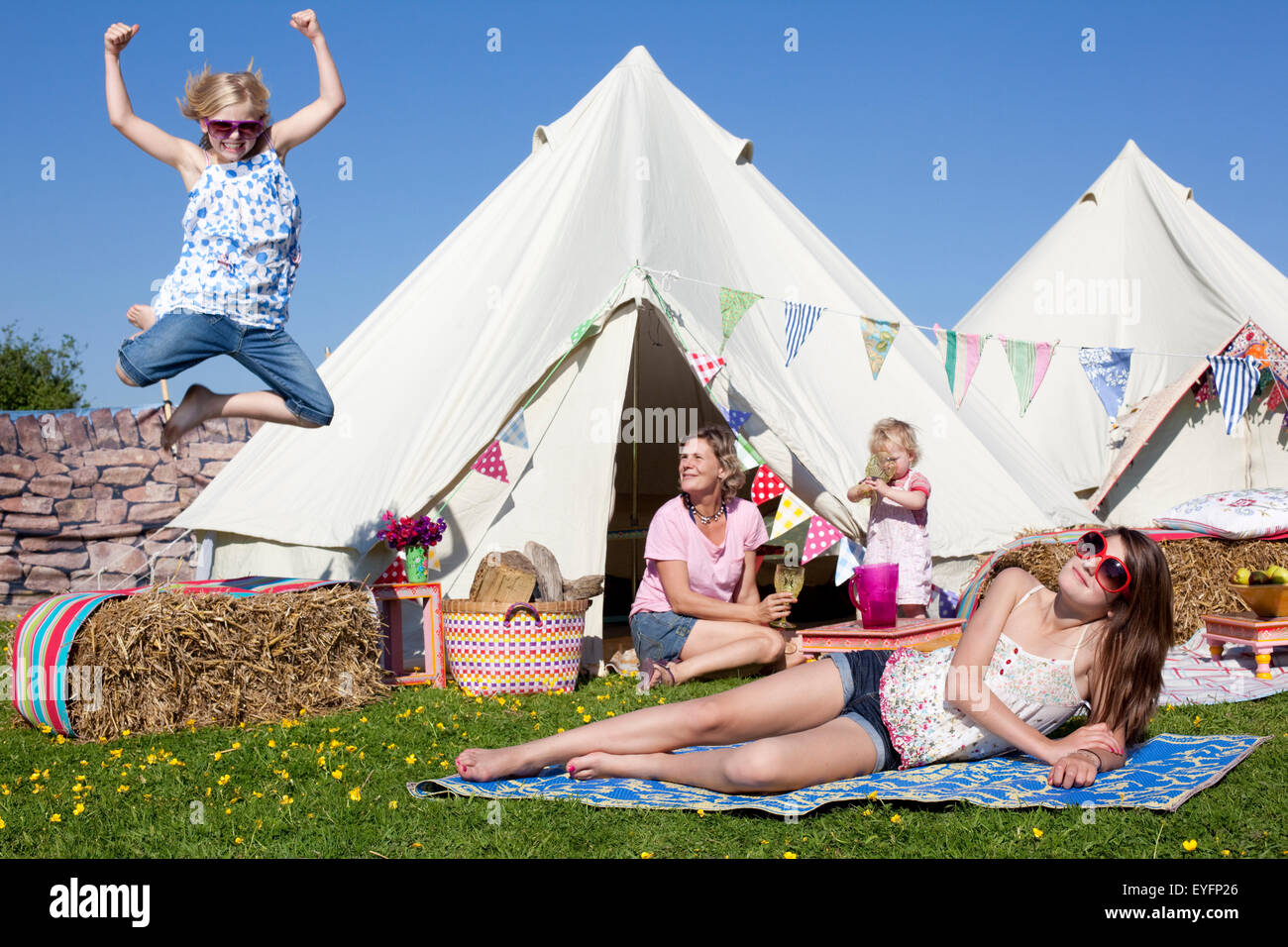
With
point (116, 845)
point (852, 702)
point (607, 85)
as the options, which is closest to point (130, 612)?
point (116, 845)

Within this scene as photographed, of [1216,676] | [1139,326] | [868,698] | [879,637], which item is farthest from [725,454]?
[1139,326]

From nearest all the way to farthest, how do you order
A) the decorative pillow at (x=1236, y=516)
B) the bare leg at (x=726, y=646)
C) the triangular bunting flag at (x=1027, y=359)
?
1. the bare leg at (x=726, y=646)
2. the decorative pillow at (x=1236, y=516)
3. the triangular bunting flag at (x=1027, y=359)

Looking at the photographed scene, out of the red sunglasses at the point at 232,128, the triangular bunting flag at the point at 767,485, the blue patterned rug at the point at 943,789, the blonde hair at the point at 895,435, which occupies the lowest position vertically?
the blue patterned rug at the point at 943,789

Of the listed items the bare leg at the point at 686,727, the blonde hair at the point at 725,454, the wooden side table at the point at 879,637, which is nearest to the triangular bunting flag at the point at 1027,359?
the blonde hair at the point at 725,454

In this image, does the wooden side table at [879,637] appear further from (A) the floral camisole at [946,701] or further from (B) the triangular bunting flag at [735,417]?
(B) the triangular bunting flag at [735,417]

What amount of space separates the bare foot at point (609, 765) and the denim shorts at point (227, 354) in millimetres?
1500

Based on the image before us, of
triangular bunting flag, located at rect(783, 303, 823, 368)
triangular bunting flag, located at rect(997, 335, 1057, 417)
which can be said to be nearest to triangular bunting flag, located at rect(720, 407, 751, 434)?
triangular bunting flag, located at rect(783, 303, 823, 368)

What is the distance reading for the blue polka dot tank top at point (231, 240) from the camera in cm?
346

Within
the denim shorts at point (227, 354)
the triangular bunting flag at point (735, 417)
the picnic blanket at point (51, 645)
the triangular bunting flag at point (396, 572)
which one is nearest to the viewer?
the denim shorts at point (227, 354)

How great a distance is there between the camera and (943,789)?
9.35ft

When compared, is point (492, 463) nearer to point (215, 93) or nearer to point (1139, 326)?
point (215, 93)

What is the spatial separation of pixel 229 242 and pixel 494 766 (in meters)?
1.80

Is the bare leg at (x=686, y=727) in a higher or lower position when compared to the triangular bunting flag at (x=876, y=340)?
lower

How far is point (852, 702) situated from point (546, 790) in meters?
0.86
